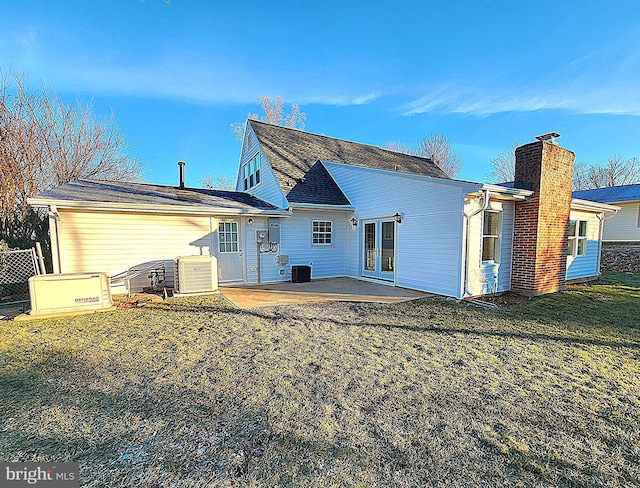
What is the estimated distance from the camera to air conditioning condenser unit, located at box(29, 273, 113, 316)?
5.70 m

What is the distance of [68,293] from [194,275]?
260 cm

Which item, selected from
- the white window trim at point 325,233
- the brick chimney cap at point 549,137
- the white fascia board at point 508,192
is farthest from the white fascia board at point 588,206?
the white window trim at point 325,233

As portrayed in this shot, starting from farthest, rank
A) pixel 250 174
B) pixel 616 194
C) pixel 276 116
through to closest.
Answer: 1. pixel 276 116
2. pixel 616 194
3. pixel 250 174

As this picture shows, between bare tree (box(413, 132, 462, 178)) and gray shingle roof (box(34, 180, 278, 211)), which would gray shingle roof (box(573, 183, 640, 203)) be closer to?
bare tree (box(413, 132, 462, 178))

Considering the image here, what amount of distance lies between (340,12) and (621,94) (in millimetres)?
9293

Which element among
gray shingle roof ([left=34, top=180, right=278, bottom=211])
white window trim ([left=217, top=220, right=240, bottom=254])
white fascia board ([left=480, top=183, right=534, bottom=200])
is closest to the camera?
white fascia board ([left=480, top=183, right=534, bottom=200])

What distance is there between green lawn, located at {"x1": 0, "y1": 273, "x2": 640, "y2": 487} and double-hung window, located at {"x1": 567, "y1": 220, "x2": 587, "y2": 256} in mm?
5605

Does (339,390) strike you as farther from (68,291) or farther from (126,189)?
(126,189)

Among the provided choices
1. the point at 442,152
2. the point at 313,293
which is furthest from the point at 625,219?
the point at 313,293

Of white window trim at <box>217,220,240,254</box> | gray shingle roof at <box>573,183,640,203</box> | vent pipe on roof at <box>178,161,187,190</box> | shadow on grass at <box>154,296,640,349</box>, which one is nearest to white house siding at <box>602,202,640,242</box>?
gray shingle roof at <box>573,183,640,203</box>

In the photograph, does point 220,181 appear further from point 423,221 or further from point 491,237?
point 491,237

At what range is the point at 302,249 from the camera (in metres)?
10.5

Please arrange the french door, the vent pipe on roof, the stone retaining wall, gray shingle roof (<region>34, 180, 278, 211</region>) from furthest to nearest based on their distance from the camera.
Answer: the stone retaining wall
the vent pipe on roof
the french door
gray shingle roof (<region>34, 180, 278, 211</region>)

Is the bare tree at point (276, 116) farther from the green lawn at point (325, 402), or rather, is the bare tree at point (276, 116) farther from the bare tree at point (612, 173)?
the bare tree at point (612, 173)
